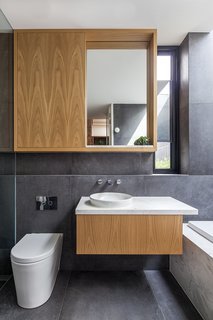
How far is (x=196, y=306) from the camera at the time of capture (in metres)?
1.60

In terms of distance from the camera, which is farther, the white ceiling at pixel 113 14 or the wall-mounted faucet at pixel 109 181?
the wall-mounted faucet at pixel 109 181

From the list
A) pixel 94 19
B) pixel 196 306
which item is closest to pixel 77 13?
pixel 94 19

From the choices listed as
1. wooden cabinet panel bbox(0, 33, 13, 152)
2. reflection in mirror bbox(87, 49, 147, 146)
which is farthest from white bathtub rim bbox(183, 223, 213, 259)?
wooden cabinet panel bbox(0, 33, 13, 152)

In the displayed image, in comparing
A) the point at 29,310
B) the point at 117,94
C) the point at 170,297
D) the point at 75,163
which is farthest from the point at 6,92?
the point at 170,297

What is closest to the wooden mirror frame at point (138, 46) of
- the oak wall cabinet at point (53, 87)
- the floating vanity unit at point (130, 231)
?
the oak wall cabinet at point (53, 87)

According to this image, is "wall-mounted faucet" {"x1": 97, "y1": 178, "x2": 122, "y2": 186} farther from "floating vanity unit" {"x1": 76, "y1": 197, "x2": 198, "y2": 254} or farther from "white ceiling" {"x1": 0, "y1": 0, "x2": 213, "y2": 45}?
"white ceiling" {"x1": 0, "y1": 0, "x2": 213, "y2": 45}

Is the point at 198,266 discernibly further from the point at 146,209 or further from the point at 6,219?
the point at 6,219

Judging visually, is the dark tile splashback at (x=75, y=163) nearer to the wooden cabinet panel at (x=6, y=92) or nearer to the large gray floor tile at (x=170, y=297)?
the wooden cabinet panel at (x=6, y=92)

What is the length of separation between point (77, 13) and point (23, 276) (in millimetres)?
2259

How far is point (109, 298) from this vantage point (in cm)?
172

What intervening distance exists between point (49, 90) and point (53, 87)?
0.05 meters

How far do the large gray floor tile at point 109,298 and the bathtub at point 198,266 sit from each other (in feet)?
1.06

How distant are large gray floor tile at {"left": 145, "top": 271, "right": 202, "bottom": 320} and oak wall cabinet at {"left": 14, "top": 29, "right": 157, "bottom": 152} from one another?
1330 mm

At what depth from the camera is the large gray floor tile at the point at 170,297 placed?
1.54 metres
